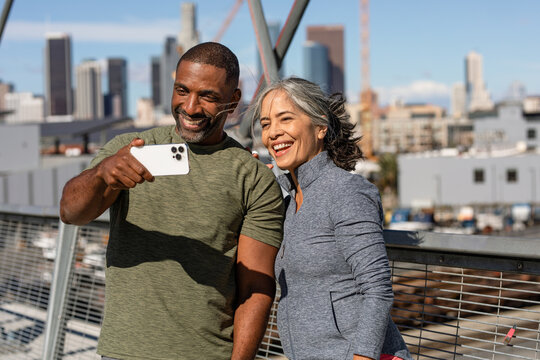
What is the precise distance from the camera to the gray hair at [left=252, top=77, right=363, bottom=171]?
2.54 m

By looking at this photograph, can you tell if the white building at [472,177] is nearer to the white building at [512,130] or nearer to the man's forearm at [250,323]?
the white building at [512,130]

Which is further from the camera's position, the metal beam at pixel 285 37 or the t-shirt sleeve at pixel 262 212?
the metal beam at pixel 285 37

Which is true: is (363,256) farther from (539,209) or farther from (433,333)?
(539,209)

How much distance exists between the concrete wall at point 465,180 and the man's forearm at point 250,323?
61.9 metres

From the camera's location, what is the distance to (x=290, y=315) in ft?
8.04

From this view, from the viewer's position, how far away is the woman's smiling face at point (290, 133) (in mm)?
2541

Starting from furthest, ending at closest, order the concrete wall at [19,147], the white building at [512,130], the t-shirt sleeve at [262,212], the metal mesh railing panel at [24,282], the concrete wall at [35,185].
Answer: the white building at [512,130]
the concrete wall at [19,147]
the concrete wall at [35,185]
the metal mesh railing panel at [24,282]
the t-shirt sleeve at [262,212]

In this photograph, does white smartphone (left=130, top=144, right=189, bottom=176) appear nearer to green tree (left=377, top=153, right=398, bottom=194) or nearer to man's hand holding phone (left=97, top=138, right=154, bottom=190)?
man's hand holding phone (left=97, top=138, right=154, bottom=190)

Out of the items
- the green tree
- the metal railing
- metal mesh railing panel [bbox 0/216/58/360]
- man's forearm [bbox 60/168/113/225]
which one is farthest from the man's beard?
the green tree

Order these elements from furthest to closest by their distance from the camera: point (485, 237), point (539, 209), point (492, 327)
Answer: point (539, 209) < point (492, 327) < point (485, 237)

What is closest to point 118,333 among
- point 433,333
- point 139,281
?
point 139,281

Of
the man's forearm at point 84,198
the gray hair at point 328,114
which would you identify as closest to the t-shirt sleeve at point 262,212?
the gray hair at point 328,114

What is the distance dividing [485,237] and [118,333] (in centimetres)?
149

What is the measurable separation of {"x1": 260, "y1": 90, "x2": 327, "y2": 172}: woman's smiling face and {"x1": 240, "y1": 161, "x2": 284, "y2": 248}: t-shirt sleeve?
5.4 inches
